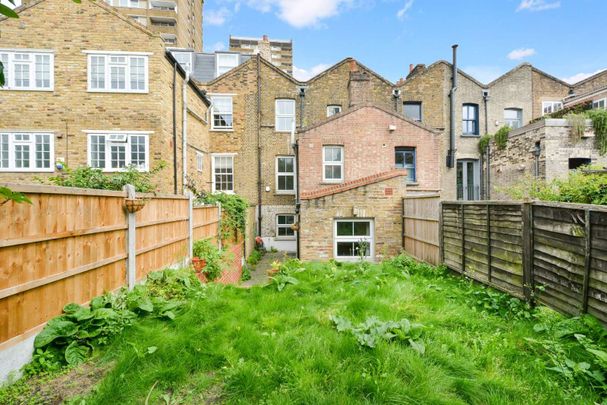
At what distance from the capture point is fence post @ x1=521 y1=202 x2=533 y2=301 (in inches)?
184

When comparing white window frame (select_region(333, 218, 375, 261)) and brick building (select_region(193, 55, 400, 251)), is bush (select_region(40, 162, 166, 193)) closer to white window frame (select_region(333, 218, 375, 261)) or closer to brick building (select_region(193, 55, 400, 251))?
white window frame (select_region(333, 218, 375, 261))

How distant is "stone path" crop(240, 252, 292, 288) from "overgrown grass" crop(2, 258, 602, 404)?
522 centimetres

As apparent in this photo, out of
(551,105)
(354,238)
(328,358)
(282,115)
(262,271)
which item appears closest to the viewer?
(328,358)

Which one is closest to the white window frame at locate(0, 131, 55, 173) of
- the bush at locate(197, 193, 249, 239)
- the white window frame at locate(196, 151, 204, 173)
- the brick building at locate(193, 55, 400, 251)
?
the white window frame at locate(196, 151, 204, 173)

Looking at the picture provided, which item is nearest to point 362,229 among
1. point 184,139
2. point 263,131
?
point 184,139

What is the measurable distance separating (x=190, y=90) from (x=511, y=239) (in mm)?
14536

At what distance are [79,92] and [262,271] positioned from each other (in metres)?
10.0

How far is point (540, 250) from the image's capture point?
4535mm

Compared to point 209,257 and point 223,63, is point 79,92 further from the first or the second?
point 223,63

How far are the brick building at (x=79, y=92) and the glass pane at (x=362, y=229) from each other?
7.64 meters

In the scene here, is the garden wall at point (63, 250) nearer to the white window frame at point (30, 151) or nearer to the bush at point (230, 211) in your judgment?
the bush at point (230, 211)

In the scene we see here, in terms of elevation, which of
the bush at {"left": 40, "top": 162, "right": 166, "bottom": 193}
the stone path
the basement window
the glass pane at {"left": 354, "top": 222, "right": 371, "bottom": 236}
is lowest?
the stone path

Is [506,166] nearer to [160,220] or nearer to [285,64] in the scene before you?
[160,220]

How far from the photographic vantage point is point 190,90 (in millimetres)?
14922
